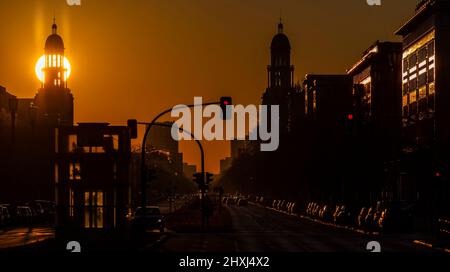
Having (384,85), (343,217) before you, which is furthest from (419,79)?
(343,217)

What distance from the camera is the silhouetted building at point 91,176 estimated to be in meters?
41.8

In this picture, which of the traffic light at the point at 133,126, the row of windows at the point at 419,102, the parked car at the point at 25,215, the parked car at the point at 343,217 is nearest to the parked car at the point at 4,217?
the parked car at the point at 25,215

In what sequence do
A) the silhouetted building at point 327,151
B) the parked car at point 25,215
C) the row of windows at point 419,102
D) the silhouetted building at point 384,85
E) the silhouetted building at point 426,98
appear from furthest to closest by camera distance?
the silhouetted building at point 384,85
the row of windows at point 419,102
the silhouetted building at point 327,151
the silhouetted building at point 426,98
the parked car at point 25,215

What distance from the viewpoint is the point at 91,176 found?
137 feet

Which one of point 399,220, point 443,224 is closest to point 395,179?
point 399,220

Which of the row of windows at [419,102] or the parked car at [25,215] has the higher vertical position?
the row of windows at [419,102]

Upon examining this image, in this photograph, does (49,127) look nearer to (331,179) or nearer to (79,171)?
(331,179)

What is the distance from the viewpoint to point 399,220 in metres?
58.9

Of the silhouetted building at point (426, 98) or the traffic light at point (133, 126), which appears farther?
the silhouetted building at point (426, 98)

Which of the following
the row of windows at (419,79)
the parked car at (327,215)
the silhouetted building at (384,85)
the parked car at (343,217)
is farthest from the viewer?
the silhouetted building at (384,85)

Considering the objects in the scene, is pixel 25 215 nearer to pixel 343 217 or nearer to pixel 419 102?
pixel 343 217

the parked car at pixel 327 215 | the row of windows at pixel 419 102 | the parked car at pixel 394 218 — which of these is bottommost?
the parked car at pixel 327 215

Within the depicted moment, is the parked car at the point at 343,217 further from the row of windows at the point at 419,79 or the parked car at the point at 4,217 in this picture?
the row of windows at the point at 419,79
